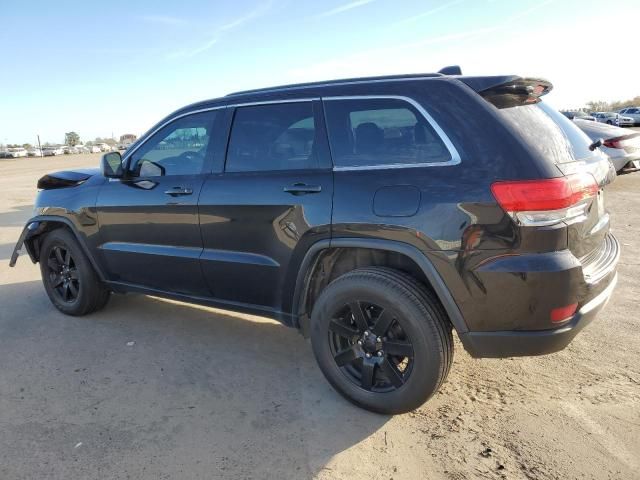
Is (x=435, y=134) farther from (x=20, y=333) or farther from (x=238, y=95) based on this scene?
(x=20, y=333)

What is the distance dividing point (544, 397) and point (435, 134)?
5.75 feet

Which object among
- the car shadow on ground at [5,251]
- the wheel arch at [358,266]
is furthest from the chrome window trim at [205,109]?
the car shadow on ground at [5,251]

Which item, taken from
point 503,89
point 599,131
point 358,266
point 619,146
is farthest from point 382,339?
point 599,131

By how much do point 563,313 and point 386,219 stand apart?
1014 mm

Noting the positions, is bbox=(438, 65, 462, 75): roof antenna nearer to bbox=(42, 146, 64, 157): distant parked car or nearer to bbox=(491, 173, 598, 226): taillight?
bbox=(491, 173, 598, 226): taillight

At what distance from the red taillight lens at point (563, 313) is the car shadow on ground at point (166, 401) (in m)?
1.13

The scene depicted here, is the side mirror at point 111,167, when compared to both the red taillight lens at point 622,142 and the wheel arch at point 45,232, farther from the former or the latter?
the red taillight lens at point 622,142

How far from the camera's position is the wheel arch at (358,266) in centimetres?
259

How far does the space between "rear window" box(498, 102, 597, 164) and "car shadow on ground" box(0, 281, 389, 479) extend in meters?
1.77

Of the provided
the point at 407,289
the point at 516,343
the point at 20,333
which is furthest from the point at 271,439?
the point at 20,333

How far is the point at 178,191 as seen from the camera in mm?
3650

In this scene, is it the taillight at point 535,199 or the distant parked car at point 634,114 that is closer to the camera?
the taillight at point 535,199

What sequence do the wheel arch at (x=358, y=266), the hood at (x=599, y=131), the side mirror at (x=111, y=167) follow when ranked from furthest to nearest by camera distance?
1. the hood at (x=599, y=131)
2. the side mirror at (x=111, y=167)
3. the wheel arch at (x=358, y=266)

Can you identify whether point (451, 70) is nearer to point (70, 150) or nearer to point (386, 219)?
point (386, 219)
